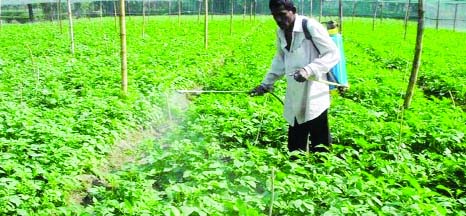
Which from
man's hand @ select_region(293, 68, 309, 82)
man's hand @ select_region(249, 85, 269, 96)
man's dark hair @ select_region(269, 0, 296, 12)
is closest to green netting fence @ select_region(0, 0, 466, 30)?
man's hand @ select_region(249, 85, 269, 96)

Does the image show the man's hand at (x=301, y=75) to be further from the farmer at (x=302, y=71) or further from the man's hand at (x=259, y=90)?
the man's hand at (x=259, y=90)

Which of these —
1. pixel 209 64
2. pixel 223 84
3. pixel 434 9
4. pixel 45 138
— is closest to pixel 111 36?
pixel 209 64

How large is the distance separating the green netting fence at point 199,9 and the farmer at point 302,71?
22409mm

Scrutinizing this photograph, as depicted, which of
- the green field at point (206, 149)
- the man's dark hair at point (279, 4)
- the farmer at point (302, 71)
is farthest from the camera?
the farmer at point (302, 71)

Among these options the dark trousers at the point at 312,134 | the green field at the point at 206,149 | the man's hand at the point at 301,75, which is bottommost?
the green field at the point at 206,149

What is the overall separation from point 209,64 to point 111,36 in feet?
25.2

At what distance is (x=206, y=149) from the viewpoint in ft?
17.5

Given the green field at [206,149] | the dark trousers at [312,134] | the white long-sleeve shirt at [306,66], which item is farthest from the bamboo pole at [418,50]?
the white long-sleeve shirt at [306,66]

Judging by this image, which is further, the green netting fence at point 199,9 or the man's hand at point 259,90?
the green netting fence at point 199,9

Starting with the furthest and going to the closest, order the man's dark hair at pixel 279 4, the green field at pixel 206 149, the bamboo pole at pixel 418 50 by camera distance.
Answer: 1. the bamboo pole at pixel 418 50
2. the man's dark hair at pixel 279 4
3. the green field at pixel 206 149

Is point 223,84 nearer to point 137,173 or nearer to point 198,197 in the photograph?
point 137,173

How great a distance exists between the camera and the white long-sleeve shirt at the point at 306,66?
14.7 feet

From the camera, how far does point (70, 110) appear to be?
686 cm

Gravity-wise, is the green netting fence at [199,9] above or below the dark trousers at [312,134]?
above
